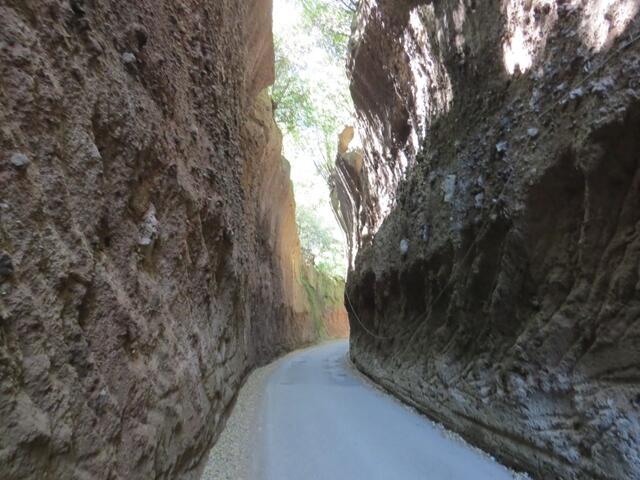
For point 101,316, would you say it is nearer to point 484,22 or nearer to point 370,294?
point 484,22

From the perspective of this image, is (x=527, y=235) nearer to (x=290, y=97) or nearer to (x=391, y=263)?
(x=391, y=263)

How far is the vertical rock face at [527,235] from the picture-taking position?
10.9ft

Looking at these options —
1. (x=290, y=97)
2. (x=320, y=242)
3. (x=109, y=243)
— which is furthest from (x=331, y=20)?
(x=320, y=242)

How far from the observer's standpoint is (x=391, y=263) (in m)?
8.98

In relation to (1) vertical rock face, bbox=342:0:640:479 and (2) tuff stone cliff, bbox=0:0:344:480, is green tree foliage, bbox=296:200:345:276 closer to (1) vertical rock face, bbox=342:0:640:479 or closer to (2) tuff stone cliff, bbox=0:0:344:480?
(1) vertical rock face, bbox=342:0:640:479

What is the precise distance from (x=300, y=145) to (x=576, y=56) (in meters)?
18.1

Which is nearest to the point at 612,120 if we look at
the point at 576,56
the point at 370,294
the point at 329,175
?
the point at 576,56

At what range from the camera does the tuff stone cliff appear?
1819 mm

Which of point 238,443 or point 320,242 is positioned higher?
point 320,242

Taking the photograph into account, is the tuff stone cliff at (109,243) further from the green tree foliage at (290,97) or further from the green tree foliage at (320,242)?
the green tree foliage at (320,242)

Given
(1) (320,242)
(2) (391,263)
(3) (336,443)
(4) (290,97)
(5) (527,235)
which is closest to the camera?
(5) (527,235)

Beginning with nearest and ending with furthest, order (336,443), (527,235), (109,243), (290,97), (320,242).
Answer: (109,243) → (527,235) → (336,443) → (290,97) → (320,242)

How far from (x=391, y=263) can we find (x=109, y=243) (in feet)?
22.8

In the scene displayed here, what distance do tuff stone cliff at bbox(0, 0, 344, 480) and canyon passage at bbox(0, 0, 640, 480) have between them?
0.6 inches
